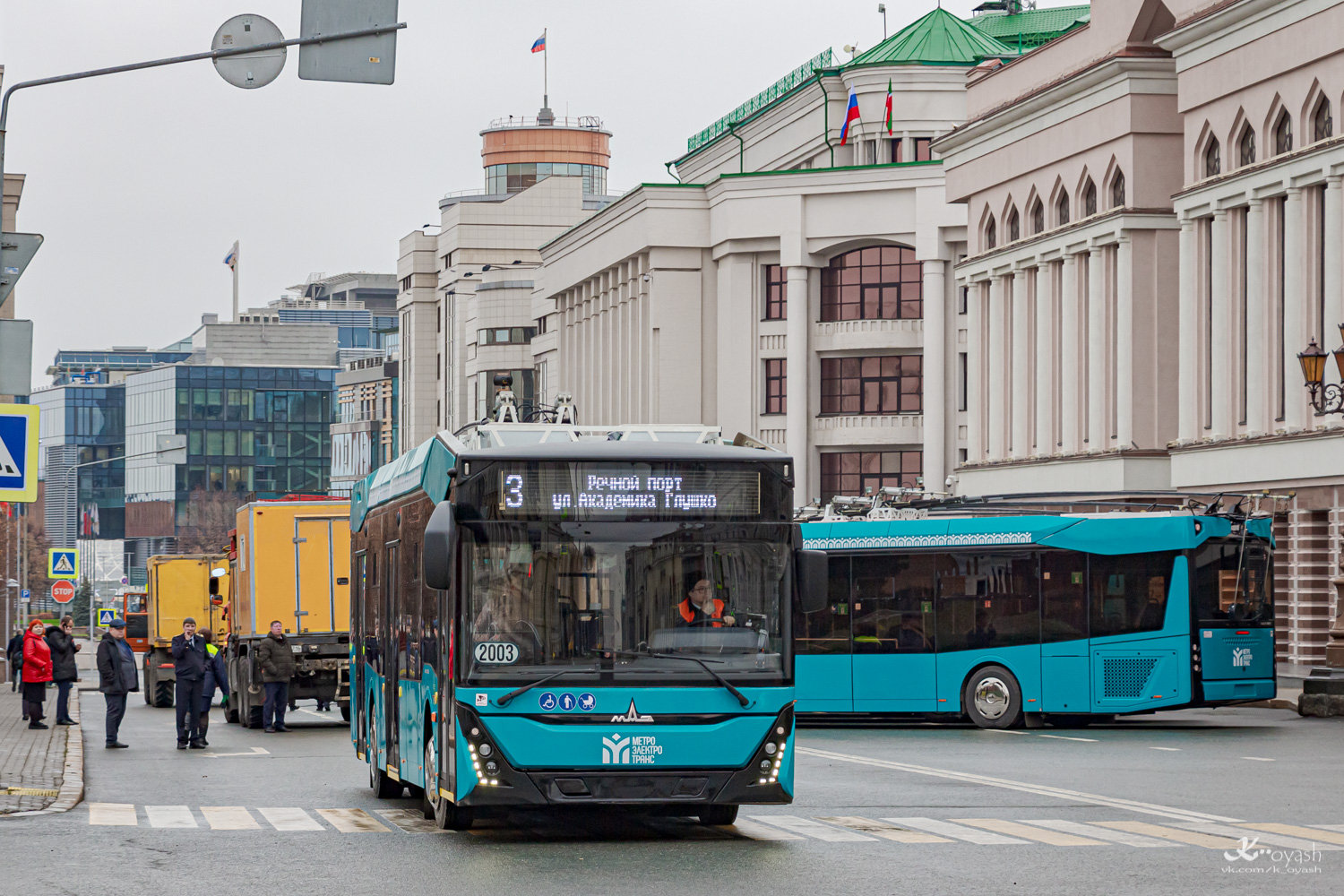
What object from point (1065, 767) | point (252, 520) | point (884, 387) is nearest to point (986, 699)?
point (1065, 767)

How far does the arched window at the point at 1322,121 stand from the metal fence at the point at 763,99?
3751 cm

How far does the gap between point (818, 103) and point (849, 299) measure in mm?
7734

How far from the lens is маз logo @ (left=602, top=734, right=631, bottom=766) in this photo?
13.8 meters

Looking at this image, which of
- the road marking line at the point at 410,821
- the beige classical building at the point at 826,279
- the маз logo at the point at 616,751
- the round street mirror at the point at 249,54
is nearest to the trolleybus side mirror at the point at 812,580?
the маз logo at the point at 616,751

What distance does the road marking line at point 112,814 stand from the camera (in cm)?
1619

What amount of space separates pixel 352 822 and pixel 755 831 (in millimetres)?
2985

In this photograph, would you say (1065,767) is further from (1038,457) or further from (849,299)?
(849,299)

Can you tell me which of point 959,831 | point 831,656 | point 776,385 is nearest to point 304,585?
point 831,656

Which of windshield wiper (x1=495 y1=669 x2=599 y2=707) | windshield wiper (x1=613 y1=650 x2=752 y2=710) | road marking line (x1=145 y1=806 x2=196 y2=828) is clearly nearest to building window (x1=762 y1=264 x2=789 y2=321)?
road marking line (x1=145 y1=806 x2=196 y2=828)

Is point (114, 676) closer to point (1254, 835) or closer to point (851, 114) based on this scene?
point (1254, 835)

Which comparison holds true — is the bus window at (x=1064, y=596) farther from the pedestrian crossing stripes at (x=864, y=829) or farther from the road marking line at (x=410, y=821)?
the road marking line at (x=410, y=821)

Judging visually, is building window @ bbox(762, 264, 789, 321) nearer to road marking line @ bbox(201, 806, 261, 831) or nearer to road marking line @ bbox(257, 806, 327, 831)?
road marking line @ bbox(201, 806, 261, 831)

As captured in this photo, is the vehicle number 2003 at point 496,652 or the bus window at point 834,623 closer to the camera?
the vehicle number 2003 at point 496,652

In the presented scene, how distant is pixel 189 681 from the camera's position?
27.3 meters
